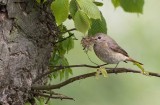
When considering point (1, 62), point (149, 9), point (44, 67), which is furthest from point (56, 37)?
point (149, 9)

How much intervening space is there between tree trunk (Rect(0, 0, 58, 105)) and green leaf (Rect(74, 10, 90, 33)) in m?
0.32

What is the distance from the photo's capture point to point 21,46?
9.37 ft

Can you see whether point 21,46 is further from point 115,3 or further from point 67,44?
point 115,3

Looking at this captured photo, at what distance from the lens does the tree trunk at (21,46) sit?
2787mm

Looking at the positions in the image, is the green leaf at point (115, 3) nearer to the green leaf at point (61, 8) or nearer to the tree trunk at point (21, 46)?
the tree trunk at point (21, 46)

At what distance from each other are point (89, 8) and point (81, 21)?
0.21ft

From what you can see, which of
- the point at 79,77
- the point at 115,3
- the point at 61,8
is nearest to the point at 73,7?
the point at 61,8

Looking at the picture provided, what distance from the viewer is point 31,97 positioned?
295cm

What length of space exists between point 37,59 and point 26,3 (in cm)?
26

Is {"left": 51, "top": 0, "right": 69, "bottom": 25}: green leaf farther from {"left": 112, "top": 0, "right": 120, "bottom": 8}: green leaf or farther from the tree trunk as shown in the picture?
{"left": 112, "top": 0, "right": 120, "bottom": 8}: green leaf

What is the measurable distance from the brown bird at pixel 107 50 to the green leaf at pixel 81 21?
1.25 ft

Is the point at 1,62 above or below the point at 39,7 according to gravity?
below

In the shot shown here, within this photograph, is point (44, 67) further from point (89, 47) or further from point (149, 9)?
point (149, 9)

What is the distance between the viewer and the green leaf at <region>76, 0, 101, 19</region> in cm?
260
